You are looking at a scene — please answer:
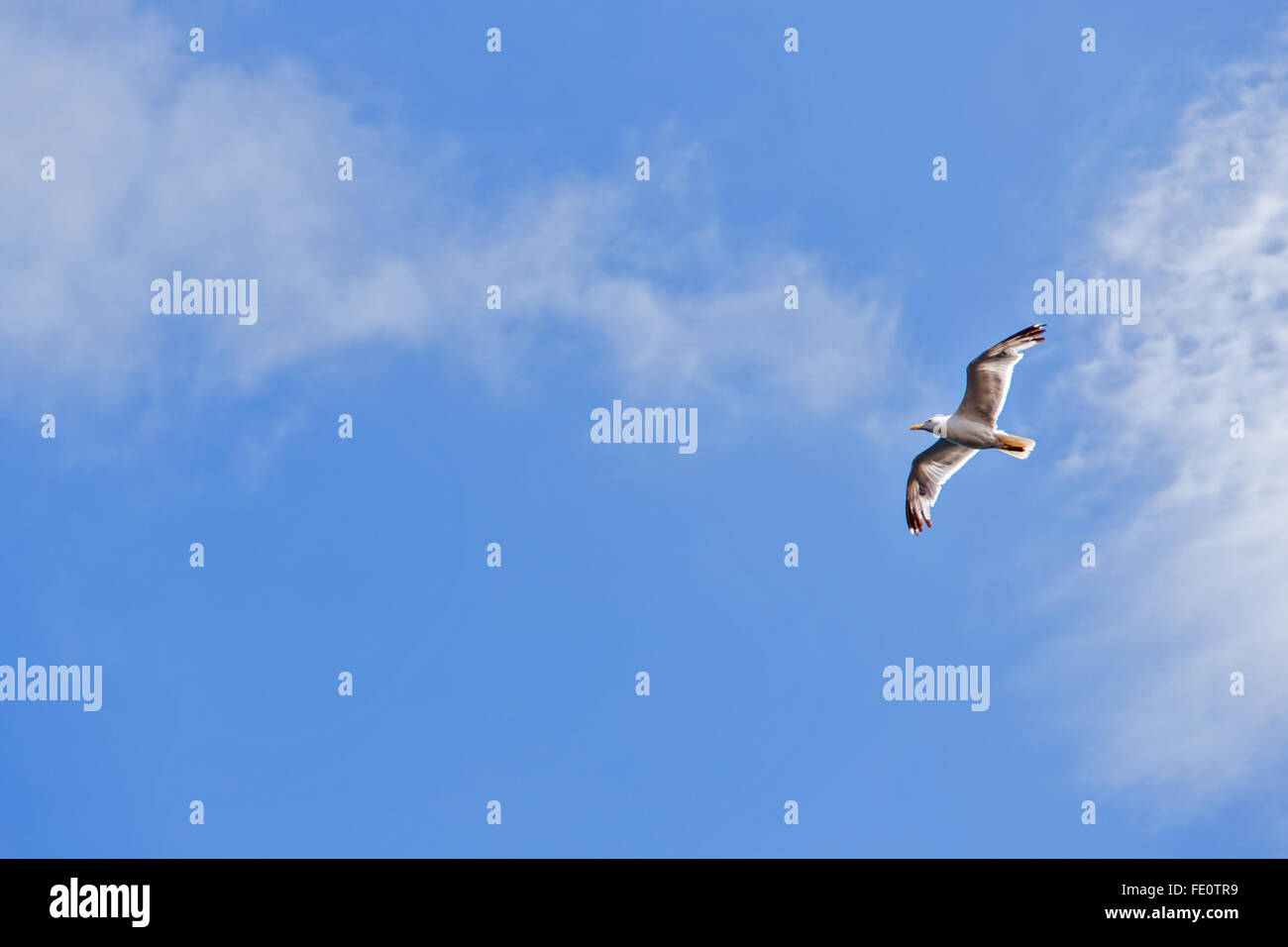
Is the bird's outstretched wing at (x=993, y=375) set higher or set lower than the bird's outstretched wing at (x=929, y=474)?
higher

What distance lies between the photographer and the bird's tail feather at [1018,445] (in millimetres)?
36844

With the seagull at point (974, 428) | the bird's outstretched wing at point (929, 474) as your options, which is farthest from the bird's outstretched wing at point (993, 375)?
the bird's outstretched wing at point (929, 474)

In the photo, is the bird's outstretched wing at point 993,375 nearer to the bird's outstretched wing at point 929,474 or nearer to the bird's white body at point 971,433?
the bird's white body at point 971,433

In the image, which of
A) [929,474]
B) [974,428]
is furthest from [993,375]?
[929,474]

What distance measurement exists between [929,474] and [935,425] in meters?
2.92

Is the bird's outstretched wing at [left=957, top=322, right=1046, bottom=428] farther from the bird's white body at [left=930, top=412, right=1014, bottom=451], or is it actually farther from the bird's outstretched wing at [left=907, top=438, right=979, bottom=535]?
the bird's outstretched wing at [left=907, top=438, right=979, bottom=535]

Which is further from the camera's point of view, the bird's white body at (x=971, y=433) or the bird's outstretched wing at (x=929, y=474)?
the bird's outstretched wing at (x=929, y=474)

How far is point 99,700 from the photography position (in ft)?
149

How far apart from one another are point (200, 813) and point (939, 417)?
24540mm

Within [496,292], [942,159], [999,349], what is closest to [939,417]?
[999,349]

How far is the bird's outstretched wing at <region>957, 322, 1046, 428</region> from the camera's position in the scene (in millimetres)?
35594

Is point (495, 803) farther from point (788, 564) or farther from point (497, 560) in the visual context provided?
point (788, 564)

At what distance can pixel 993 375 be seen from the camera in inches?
1421

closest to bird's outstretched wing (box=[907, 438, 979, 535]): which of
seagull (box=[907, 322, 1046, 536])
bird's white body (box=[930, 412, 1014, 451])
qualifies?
seagull (box=[907, 322, 1046, 536])
